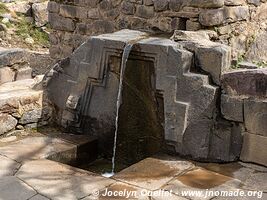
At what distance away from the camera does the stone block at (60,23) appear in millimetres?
6160

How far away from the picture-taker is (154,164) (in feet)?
11.7

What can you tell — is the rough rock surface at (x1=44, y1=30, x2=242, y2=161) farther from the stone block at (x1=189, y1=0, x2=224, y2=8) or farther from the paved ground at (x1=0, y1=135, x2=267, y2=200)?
the stone block at (x1=189, y1=0, x2=224, y2=8)

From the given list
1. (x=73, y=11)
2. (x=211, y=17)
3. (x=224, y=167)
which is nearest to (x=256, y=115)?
(x=224, y=167)

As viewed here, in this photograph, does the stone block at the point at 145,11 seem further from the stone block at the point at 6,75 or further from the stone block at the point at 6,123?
the stone block at the point at 6,123

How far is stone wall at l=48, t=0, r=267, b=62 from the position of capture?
447cm

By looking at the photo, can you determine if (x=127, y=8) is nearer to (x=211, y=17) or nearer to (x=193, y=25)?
(x=193, y=25)

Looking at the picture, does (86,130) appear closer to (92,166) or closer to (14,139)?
(92,166)

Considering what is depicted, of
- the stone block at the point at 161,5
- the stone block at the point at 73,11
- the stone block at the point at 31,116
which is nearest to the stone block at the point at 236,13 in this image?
the stone block at the point at 161,5

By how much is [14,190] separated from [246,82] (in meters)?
2.04

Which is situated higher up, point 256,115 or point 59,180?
point 256,115

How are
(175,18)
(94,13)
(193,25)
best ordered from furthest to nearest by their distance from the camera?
1. (94,13)
2. (175,18)
3. (193,25)

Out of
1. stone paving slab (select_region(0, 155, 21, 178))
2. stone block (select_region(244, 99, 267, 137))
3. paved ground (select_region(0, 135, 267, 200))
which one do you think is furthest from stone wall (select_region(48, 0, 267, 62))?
stone paving slab (select_region(0, 155, 21, 178))

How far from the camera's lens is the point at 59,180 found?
321 centimetres

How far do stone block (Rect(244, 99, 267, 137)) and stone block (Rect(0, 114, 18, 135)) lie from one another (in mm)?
2302
